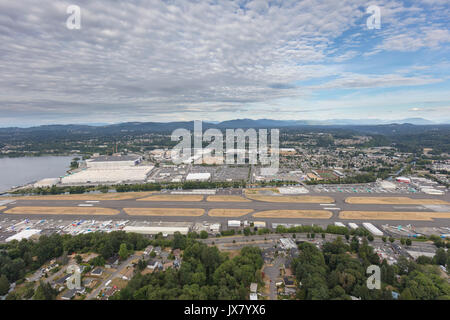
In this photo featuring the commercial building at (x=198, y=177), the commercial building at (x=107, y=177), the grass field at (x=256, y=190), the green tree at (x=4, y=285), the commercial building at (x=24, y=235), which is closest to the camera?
the green tree at (x=4, y=285)

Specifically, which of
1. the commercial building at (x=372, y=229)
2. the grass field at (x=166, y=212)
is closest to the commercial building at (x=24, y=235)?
the grass field at (x=166, y=212)

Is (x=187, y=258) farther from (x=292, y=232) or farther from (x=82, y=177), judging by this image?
(x=82, y=177)

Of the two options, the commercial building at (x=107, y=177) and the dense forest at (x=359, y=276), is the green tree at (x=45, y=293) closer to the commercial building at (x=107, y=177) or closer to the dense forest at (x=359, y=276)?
the dense forest at (x=359, y=276)

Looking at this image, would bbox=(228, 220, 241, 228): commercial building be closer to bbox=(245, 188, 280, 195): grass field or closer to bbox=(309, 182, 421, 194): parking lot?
bbox=(245, 188, 280, 195): grass field

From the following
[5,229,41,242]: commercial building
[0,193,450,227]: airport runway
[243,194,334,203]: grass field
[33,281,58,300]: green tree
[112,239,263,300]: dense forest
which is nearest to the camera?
[112,239,263,300]: dense forest

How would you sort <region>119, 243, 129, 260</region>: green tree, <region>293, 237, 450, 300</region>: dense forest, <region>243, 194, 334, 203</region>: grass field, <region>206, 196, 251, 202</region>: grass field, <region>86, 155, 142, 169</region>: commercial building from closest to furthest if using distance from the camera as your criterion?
<region>293, 237, 450, 300</region>: dense forest
<region>119, 243, 129, 260</region>: green tree
<region>243, 194, 334, 203</region>: grass field
<region>206, 196, 251, 202</region>: grass field
<region>86, 155, 142, 169</region>: commercial building

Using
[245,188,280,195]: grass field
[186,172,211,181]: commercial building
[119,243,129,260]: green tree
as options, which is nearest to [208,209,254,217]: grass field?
[245,188,280,195]: grass field
